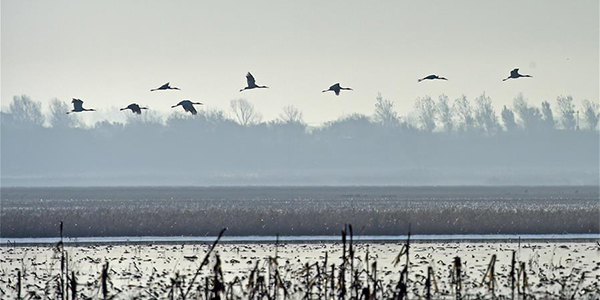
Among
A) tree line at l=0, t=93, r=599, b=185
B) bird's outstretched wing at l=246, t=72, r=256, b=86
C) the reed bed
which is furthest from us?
tree line at l=0, t=93, r=599, b=185

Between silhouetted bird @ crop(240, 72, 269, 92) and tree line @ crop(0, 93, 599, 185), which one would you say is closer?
silhouetted bird @ crop(240, 72, 269, 92)

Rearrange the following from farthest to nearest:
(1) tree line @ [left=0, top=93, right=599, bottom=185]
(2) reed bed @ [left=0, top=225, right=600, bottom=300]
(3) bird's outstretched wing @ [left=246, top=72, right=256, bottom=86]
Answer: (1) tree line @ [left=0, top=93, right=599, bottom=185]
(3) bird's outstretched wing @ [left=246, top=72, right=256, bottom=86]
(2) reed bed @ [left=0, top=225, right=600, bottom=300]

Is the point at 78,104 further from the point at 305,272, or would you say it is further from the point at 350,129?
the point at 350,129

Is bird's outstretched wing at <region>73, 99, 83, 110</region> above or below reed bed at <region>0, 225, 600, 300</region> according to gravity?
above

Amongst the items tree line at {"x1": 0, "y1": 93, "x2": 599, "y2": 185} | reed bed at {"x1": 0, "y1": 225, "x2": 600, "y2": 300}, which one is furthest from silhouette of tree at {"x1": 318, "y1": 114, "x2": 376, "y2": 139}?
reed bed at {"x1": 0, "y1": 225, "x2": 600, "y2": 300}

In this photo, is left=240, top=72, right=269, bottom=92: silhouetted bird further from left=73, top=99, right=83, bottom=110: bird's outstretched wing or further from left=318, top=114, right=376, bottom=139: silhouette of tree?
left=318, top=114, right=376, bottom=139: silhouette of tree

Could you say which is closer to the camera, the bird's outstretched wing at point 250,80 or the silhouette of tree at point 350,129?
the bird's outstretched wing at point 250,80

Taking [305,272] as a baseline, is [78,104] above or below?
above

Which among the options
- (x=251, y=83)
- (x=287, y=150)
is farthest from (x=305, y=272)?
(x=287, y=150)

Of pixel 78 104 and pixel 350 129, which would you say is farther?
pixel 350 129

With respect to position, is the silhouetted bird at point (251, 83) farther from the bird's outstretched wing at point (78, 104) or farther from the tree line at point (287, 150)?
the tree line at point (287, 150)

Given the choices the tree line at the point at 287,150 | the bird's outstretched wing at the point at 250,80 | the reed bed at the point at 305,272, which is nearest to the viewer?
the reed bed at the point at 305,272

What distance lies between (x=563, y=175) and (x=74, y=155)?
59.8 meters

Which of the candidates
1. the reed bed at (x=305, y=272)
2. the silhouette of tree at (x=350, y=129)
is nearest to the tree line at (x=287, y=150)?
the silhouette of tree at (x=350, y=129)
